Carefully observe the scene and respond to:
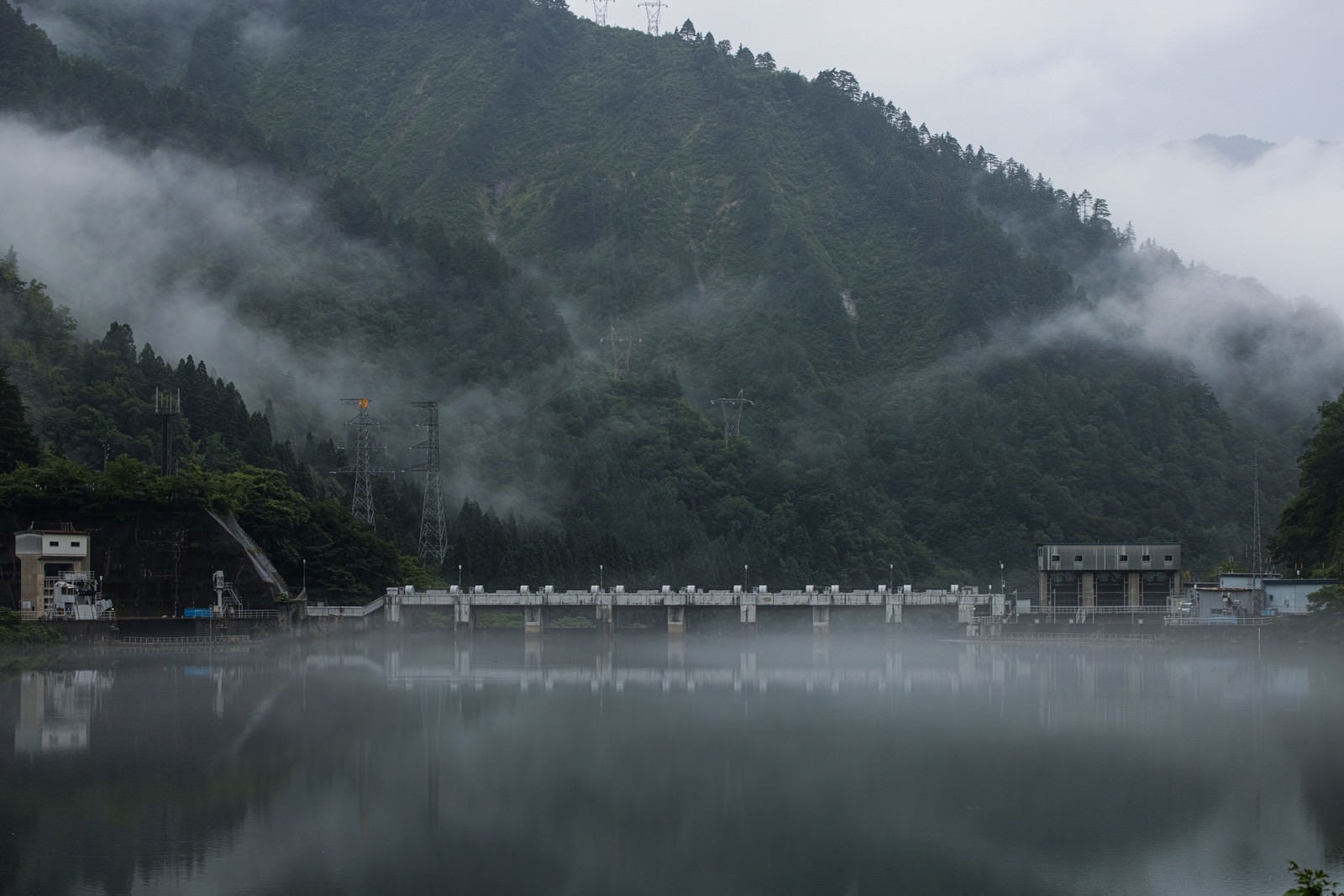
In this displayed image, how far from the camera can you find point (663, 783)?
4944cm

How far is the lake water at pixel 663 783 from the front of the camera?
128 feet

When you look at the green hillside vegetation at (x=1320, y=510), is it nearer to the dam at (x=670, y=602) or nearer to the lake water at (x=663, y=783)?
the dam at (x=670, y=602)

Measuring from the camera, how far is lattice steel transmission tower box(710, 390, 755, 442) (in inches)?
7141

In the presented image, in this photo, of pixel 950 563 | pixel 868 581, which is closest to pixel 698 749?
pixel 868 581

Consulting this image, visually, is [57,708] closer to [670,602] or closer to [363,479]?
[670,602]

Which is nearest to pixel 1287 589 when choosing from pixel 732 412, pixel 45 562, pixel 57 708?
pixel 57 708

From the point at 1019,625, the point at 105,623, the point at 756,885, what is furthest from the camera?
the point at 1019,625

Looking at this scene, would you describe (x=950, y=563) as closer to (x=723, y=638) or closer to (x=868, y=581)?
(x=868, y=581)

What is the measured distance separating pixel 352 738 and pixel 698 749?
12117 millimetres

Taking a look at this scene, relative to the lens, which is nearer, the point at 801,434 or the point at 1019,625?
the point at 1019,625

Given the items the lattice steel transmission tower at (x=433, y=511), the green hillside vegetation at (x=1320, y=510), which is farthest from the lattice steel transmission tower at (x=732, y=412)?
the green hillside vegetation at (x=1320, y=510)

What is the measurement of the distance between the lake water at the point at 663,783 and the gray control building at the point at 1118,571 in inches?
1263

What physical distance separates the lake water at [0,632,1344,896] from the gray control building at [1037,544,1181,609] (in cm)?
3207

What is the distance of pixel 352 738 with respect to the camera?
58250 mm
